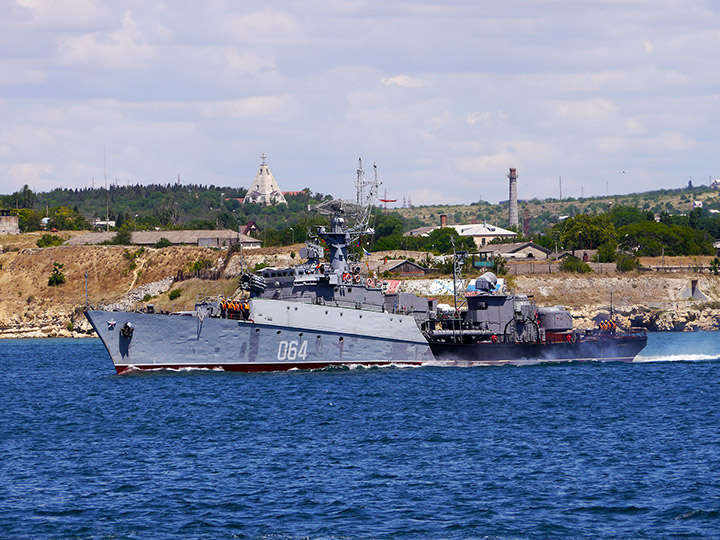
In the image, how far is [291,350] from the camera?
172ft

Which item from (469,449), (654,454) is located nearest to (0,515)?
(469,449)

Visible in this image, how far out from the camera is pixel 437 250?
155 meters

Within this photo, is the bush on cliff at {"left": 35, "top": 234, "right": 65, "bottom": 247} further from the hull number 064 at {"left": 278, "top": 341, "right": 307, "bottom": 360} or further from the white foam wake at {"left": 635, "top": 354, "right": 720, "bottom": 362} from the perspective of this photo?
the white foam wake at {"left": 635, "top": 354, "right": 720, "bottom": 362}

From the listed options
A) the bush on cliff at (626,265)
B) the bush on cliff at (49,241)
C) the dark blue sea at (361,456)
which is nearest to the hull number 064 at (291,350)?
the dark blue sea at (361,456)

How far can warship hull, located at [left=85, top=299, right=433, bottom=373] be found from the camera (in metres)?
50.8

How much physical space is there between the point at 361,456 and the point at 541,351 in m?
30.6

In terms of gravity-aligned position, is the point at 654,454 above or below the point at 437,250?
below

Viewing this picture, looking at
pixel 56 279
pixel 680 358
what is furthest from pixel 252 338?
pixel 56 279

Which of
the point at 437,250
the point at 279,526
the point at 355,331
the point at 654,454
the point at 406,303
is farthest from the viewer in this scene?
the point at 437,250

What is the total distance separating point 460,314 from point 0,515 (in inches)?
1536

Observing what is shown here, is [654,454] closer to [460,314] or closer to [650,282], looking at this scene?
[460,314]

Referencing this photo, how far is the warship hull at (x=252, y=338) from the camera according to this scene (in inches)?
2000

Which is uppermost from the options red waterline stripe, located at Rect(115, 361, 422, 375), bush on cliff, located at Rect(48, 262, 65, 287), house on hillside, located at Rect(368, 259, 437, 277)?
house on hillside, located at Rect(368, 259, 437, 277)

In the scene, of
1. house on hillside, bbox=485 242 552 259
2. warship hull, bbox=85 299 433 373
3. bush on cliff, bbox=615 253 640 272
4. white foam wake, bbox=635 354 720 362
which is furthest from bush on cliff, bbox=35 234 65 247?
white foam wake, bbox=635 354 720 362
